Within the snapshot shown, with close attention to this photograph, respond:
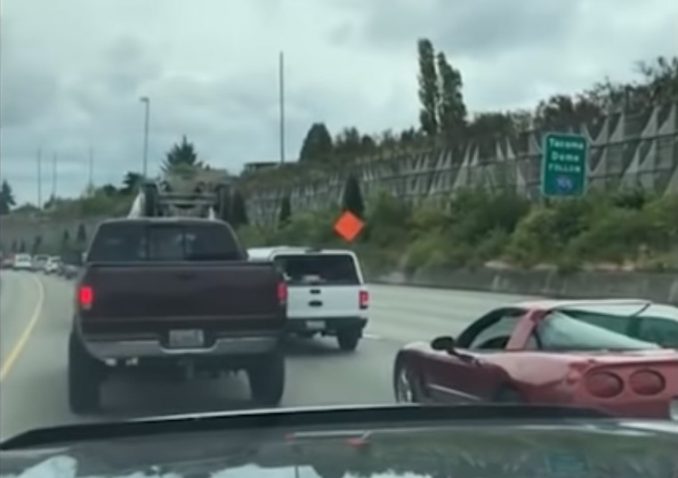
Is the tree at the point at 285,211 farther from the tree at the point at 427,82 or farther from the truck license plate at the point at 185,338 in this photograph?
the truck license plate at the point at 185,338

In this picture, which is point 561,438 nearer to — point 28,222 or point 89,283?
point 89,283

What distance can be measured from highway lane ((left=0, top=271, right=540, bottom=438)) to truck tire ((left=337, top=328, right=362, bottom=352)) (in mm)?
201

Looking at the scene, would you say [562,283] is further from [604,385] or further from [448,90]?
[448,90]

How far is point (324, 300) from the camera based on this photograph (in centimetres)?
2262

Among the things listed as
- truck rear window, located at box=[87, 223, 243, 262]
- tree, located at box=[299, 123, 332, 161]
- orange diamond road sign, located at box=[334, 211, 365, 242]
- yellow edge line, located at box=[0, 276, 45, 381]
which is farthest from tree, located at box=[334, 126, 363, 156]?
truck rear window, located at box=[87, 223, 243, 262]

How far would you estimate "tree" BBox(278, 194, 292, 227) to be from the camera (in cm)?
7201

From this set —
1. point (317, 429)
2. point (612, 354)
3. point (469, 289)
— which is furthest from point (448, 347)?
point (469, 289)

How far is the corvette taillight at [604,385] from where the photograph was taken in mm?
9867

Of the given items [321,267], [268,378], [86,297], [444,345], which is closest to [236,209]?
[321,267]

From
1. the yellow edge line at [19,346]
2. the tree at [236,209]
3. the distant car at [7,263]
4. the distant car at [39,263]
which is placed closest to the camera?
the yellow edge line at [19,346]

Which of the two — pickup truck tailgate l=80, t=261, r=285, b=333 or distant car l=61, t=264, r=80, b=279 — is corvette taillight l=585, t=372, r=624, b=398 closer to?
pickup truck tailgate l=80, t=261, r=285, b=333

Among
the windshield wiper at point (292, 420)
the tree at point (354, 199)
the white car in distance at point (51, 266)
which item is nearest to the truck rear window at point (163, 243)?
the windshield wiper at point (292, 420)

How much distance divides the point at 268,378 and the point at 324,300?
7869mm

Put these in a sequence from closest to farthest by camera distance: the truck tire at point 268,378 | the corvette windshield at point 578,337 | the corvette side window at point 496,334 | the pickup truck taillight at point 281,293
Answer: the corvette windshield at point 578,337, the corvette side window at point 496,334, the pickup truck taillight at point 281,293, the truck tire at point 268,378
